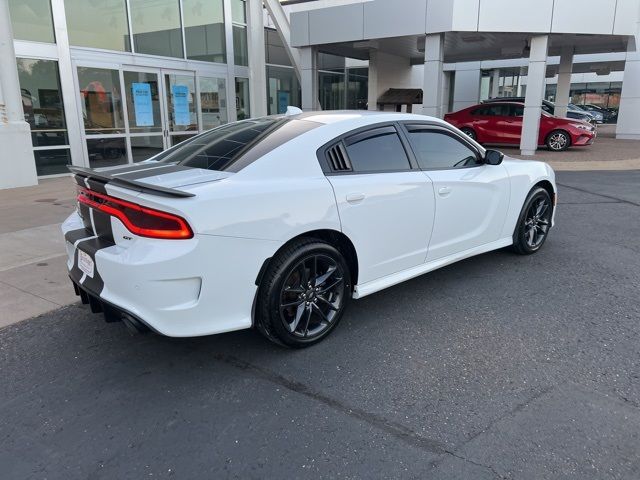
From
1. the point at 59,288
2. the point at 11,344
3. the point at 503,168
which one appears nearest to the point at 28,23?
the point at 59,288

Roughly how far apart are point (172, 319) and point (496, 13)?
13.6 m

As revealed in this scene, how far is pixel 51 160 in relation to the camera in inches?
440

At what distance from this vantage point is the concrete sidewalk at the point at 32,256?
4.34 meters

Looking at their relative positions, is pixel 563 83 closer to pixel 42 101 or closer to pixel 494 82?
pixel 494 82

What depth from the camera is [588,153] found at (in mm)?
16406

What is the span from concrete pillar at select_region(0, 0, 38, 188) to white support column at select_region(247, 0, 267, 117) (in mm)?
6333

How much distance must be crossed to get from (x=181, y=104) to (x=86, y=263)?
1131cm

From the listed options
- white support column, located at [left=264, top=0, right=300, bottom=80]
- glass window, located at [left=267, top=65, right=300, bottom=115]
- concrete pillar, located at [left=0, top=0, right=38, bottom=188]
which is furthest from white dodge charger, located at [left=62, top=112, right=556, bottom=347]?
glass window, located at [left=267, top=65, right=300, bottom=115]

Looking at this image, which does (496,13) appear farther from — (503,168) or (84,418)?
(84,418)

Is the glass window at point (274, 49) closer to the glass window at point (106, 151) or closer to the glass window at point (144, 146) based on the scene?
the glass window at point (144, 146)

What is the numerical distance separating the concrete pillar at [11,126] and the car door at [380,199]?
8445 millimetres

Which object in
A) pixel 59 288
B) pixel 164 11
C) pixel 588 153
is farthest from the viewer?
pixel 588 153

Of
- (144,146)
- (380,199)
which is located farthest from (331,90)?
(380,199)

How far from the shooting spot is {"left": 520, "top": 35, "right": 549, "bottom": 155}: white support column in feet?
47.1
